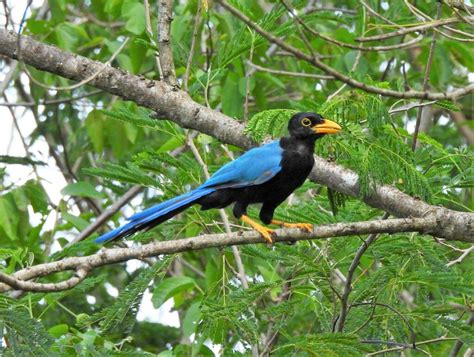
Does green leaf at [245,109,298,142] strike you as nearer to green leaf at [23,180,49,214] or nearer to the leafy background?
the leafy background

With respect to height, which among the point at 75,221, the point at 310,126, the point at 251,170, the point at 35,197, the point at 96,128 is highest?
the point at 96,128

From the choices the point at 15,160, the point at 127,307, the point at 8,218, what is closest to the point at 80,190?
the point at 8,218

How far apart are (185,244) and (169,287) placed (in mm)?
2201

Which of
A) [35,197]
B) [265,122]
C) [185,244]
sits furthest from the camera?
[35,197]

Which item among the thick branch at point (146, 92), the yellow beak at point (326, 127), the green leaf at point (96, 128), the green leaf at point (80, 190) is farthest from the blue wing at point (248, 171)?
the green leaf at point (96, 128)

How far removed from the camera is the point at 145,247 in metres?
3.79

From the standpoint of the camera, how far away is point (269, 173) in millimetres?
5164

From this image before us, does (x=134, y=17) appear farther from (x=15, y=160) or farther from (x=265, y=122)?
(x=265, y=122)

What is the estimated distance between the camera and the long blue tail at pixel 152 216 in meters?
4.23

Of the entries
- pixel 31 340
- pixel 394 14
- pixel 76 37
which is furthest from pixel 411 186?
pixel 76 37

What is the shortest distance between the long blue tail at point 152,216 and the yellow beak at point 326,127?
618mm

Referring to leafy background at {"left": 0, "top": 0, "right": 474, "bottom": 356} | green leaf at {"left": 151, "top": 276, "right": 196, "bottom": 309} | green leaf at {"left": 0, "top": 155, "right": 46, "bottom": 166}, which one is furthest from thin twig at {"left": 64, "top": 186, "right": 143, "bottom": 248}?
green leaf at {"left": 151, "top": 276, "right": 196, "bottom": 309}

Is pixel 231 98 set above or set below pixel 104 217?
above

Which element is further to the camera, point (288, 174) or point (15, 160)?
point (15, 160)
